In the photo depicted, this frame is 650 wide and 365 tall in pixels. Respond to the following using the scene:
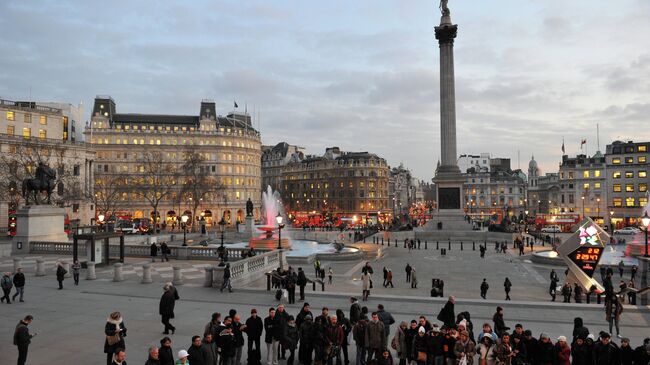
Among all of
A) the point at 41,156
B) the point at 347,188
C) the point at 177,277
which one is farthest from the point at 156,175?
the point at 177,277

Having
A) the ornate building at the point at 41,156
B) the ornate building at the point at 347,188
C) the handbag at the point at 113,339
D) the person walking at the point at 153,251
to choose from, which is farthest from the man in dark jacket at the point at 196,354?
the ornate building at the point at 347,188

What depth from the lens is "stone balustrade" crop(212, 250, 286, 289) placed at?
21.5 m

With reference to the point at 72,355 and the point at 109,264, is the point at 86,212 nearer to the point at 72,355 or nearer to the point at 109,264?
the point at 109,264

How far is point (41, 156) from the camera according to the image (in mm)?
70125

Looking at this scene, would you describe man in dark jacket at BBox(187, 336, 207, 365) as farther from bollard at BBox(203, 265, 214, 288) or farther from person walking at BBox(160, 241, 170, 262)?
person walking at BBox(160, 241, 170, 262)

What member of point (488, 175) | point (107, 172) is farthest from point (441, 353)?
point (488, 175)

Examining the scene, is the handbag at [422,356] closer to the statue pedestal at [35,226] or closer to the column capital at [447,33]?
the statue pedestal at [35,226]

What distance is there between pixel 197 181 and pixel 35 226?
55790 millimetres

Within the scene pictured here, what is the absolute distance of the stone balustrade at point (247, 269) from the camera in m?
21.5

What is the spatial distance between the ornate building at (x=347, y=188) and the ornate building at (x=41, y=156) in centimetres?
5902

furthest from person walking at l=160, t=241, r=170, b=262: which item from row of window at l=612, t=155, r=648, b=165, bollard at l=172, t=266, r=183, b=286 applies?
row of window at l=612, t=155, r=648, b=165

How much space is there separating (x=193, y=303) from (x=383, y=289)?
10977 millimetres

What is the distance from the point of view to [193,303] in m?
18.4

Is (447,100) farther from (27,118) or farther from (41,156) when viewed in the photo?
(27,118)
